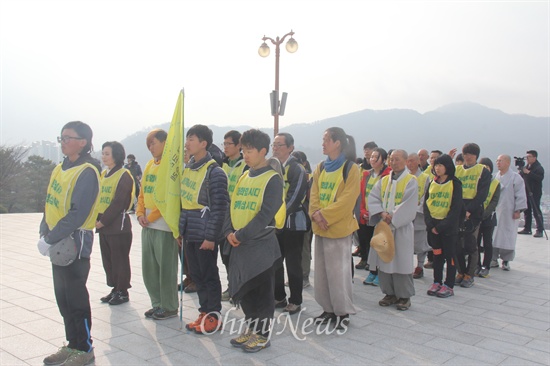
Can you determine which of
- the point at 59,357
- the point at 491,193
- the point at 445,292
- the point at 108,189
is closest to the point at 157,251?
the point at 108,189

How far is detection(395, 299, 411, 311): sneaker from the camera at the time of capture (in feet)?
17.3

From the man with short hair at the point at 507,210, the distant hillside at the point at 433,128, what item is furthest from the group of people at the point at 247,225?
the distant hillside at the point at 433,128

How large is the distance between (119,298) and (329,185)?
106 inches

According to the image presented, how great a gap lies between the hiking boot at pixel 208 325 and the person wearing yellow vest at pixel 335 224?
1006mm

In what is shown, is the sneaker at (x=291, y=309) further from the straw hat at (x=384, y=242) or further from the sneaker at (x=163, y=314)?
the sneaker at (x=163, y=314)

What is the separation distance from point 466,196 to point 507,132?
53702 mm

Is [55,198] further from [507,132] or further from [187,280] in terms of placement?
[507,132]

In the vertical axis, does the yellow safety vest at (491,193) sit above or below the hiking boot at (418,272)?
above

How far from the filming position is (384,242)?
5.07 metres

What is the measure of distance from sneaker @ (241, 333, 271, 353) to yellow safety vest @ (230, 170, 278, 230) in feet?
3.03

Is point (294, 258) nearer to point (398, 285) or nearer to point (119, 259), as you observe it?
point (398, 285)

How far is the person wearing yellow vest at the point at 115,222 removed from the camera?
5.29 m

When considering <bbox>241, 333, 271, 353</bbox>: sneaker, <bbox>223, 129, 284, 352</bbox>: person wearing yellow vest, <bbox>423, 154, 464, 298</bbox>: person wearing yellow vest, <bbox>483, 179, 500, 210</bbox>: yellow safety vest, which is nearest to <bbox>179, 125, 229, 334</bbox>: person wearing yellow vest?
<bbox>223, 129, 284, 352</bbox>: person wearing yellow vest

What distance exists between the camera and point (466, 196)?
22.2 ft
